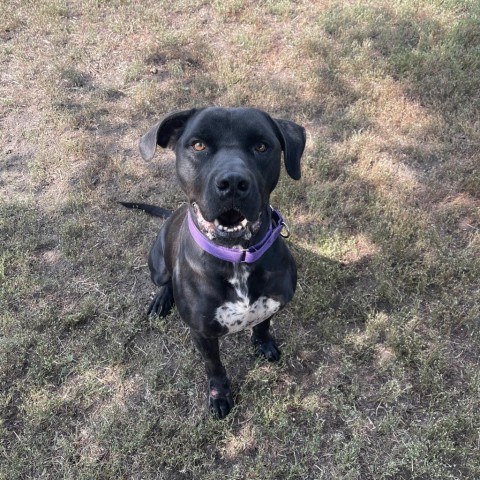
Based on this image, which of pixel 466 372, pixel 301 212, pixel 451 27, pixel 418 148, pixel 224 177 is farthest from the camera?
pixel 451 27

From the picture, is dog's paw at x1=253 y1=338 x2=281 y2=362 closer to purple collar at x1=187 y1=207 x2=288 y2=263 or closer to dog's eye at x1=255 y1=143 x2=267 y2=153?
purple collar at x1=187 y1=207 x2=288 y2=263

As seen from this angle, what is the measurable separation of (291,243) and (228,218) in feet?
5.78

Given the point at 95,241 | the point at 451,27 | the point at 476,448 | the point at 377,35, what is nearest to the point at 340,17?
the point at 377,35

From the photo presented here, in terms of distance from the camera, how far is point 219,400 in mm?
3400

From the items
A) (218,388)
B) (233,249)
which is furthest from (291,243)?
(233,249)

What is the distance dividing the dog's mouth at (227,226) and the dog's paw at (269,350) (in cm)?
119

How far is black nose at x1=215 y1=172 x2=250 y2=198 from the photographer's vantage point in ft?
8.03

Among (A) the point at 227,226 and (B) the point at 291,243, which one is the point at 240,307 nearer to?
(A) the point at 227,226

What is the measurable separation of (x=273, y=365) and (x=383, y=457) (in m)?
0.96

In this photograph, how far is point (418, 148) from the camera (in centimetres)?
514

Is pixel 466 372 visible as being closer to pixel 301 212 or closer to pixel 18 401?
pixel 301 212

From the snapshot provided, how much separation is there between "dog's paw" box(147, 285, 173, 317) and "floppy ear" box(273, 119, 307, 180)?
1563 millimetres

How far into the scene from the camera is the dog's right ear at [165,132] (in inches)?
115

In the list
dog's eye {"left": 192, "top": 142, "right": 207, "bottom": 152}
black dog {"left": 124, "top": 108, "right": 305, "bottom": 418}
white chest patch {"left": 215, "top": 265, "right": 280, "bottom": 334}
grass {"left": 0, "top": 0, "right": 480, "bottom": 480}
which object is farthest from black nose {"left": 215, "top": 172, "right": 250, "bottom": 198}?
grass {"left": 0, "top": 0, "right": 480, "bottom": 480}
